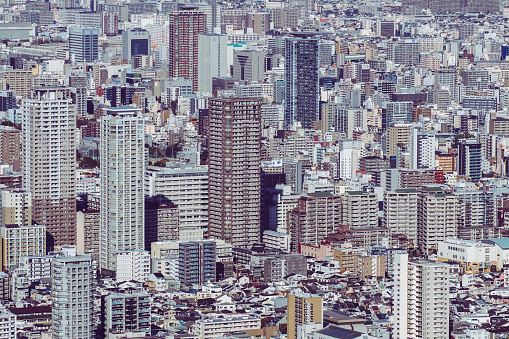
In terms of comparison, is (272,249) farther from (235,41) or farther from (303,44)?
(235,41)

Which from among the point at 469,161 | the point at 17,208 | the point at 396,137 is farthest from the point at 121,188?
the point at 396,137

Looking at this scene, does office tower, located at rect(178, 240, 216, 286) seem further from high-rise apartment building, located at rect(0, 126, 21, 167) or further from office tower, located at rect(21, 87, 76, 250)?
high-rise apartment building, located at rect(0, 126, 21, 167)

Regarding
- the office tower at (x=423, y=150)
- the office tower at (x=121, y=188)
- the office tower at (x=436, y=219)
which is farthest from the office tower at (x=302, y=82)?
the office tower at (x=121, y=188)

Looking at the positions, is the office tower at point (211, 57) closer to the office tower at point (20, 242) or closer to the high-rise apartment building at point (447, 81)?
the high-rise apartment building at point (447, 81)

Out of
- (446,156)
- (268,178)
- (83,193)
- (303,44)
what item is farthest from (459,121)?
(83,193)

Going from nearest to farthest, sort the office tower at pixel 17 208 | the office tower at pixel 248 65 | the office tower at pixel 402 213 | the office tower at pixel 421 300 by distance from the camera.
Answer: the office tower at pixel 421 300 < the office tower at pixel 17 208 < the office tower at pixel 402 213 < the office tower at pixel 248 65
